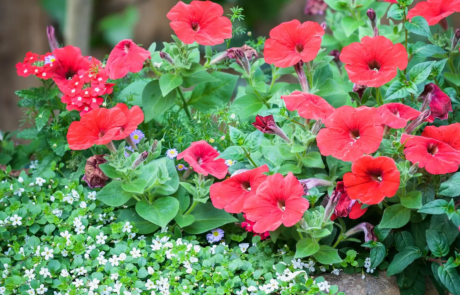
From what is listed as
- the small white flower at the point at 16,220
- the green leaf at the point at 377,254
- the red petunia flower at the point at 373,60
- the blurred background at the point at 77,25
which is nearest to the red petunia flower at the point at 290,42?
the red petunia flower at the point at 373,60

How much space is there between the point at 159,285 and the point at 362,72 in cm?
97

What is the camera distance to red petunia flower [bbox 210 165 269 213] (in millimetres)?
1575

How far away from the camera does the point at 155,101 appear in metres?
1.95

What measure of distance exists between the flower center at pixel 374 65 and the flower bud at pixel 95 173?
99 cm

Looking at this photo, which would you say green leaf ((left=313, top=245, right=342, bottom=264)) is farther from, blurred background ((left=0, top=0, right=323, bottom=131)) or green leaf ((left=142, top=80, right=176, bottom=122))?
blurred background ((left=0, top=0, right=323, bottom=131))

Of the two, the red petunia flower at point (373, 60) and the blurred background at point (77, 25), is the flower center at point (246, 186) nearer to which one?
the red petunia flower at point (373, 60)

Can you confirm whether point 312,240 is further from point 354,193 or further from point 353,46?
point 353,46

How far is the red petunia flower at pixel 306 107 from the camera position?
63.0 inches

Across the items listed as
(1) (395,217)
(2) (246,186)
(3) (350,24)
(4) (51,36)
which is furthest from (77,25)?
(1) (395,217)

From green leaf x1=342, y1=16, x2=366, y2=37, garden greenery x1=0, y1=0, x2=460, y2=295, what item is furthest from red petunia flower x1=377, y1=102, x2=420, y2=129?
green leaf x1=342, y1=16, x2=366, y2=37

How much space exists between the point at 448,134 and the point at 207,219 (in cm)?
85

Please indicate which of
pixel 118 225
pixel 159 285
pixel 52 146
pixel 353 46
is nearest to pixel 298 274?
pixel 159 285

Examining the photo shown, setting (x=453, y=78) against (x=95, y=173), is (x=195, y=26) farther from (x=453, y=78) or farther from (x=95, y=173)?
(x=453, y=78)

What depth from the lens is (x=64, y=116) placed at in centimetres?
202
